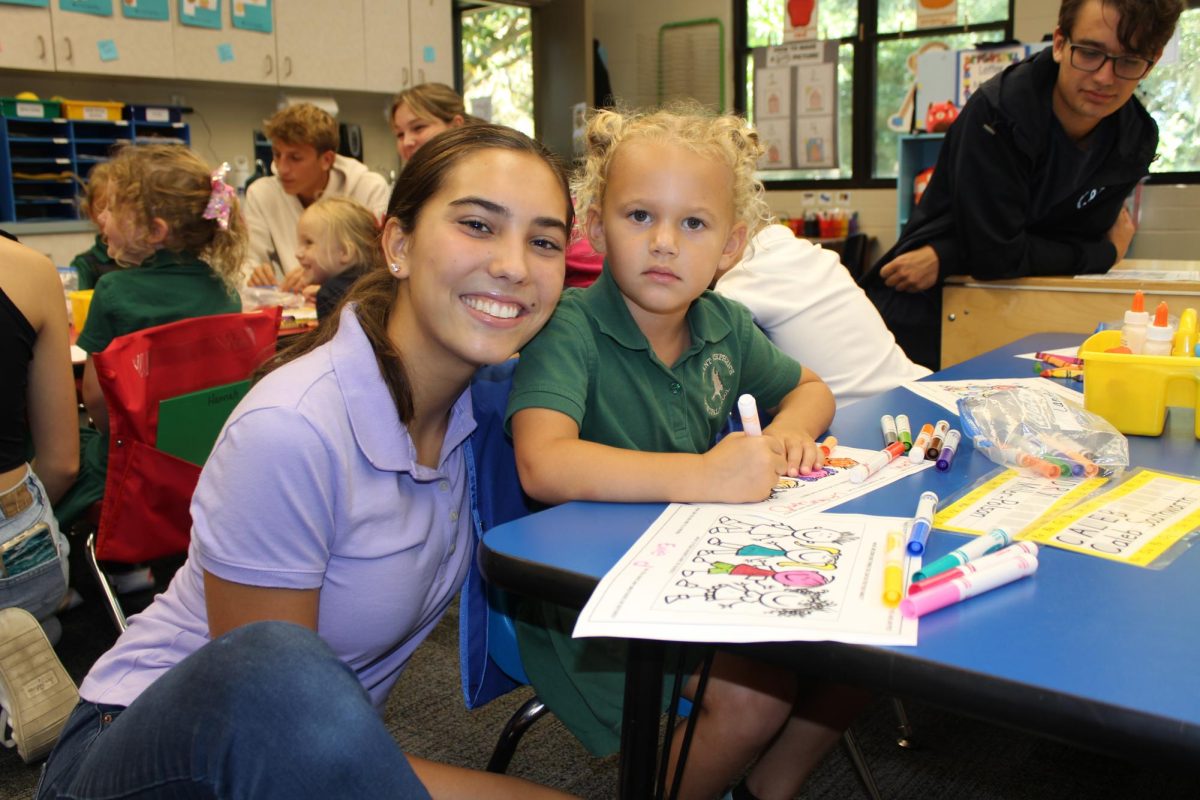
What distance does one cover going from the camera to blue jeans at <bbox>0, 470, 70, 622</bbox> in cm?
165

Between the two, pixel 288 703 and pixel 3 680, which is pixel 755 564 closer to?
pixel 288 703

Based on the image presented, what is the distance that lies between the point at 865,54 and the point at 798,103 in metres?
0.54

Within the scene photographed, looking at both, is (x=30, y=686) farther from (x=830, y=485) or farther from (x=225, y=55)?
(x=225, y=55)

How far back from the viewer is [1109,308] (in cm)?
243

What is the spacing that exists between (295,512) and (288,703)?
24 centimetres

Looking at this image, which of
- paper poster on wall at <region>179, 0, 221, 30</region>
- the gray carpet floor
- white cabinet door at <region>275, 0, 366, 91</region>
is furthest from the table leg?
white cabinet door at <region>275, 0, 366, 91</region>

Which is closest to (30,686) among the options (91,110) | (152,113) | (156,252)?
(156,252)

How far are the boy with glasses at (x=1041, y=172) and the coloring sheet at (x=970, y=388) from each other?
1.01m

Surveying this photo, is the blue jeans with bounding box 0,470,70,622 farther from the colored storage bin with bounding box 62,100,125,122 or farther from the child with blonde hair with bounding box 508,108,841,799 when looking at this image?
the colored storage bin with bounding box 62,100,125,122

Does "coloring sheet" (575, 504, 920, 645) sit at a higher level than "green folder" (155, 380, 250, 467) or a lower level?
higher

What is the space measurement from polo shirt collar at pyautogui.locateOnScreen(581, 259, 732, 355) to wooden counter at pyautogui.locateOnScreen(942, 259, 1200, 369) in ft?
4.69

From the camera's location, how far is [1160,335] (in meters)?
1.30

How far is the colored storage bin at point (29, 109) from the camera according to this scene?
13.8 feet

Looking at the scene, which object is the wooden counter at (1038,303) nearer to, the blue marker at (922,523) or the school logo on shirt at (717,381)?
the school logo on shirt at (717,381)
